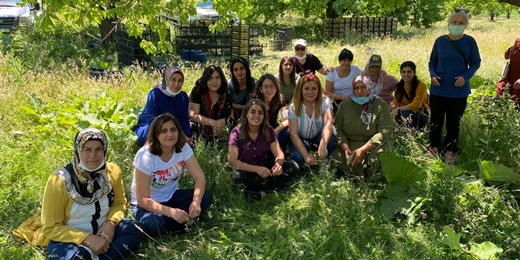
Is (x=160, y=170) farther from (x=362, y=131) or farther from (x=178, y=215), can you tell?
(x=362, y=131)

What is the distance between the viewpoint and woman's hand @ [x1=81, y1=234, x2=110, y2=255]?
314 cm

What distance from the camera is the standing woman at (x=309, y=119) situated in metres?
4.75

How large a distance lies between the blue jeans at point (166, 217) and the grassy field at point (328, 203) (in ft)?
0.31

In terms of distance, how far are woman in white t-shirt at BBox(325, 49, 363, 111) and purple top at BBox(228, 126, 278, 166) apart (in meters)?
1.88

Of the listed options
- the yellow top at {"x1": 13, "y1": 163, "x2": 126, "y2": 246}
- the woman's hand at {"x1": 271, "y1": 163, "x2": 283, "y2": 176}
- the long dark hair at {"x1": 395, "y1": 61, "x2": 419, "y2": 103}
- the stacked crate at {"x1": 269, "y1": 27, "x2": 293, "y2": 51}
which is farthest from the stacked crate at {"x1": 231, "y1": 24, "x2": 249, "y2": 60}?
the yellow top at {"x1": 13, "y1": 163, "x2": 126, "y2": 246}

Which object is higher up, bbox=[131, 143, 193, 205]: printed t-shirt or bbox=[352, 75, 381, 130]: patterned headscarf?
bbox=[352, 75, 381, 130]: patterned headscarf

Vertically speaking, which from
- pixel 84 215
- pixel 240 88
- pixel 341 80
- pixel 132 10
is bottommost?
pixel 84 215

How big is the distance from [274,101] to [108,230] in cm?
264

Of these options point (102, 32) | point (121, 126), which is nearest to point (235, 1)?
point (121, 126)

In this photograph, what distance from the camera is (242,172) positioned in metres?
4.28

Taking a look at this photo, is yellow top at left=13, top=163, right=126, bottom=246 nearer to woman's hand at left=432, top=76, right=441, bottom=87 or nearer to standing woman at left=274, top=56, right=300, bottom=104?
standing woman at left=274, top=56, right=300, bottom=104

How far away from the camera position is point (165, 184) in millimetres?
3760

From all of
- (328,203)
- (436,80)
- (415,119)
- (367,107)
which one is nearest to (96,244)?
(328,203)

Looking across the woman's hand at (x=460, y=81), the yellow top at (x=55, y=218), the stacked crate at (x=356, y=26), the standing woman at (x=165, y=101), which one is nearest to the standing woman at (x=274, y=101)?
the standing woman at (x=165, y=101)
